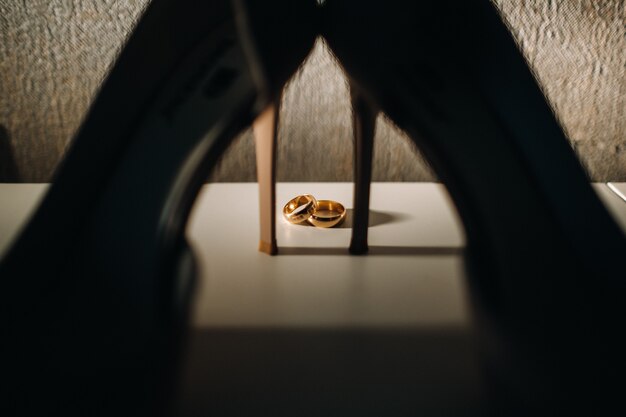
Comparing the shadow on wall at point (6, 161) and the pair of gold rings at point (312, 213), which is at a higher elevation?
the shadow on wall at point (6, 161)

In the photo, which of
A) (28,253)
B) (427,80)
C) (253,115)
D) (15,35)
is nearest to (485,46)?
(427,80)

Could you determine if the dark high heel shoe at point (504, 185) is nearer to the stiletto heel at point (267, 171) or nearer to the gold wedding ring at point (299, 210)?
the stiletto heel at point (267, 171)

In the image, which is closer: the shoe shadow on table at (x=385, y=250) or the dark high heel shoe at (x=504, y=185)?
the dark high heel shoe at (x=504, y=185)

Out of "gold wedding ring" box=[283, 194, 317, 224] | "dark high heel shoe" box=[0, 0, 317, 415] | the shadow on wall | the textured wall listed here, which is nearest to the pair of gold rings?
"gold wedding ring" box=[283, 194, 317, 224]

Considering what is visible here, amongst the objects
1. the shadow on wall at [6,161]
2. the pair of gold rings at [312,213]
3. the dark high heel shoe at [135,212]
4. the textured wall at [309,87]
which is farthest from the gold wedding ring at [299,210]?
the shadow on wall at [6,161]

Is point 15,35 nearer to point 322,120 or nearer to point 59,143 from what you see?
point 59,143

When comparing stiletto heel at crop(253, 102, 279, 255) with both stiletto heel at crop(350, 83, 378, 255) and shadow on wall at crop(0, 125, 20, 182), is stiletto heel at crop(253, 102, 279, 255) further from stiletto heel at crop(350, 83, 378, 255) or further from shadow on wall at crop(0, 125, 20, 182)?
shadow on wall at crop(0, 125, 20, 182)

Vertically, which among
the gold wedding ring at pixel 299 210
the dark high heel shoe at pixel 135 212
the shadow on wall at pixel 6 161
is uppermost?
the shadow on wall at pixel 6 161
